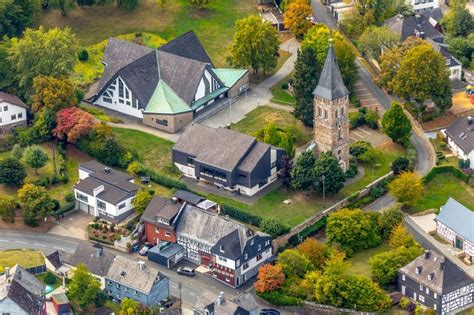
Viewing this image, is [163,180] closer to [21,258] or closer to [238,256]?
[238,256]

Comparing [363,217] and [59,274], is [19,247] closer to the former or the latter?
[59,274]

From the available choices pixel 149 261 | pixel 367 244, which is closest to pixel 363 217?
pixel 367 244

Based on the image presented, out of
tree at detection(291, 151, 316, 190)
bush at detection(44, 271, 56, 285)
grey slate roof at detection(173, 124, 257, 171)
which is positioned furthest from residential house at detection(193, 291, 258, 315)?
grey slate roof at detection(173, 124, 257, 171)

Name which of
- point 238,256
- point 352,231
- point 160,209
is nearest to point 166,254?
point 160,209

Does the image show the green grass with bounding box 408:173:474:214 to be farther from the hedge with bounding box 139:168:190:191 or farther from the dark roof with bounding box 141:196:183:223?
the dark roof with bounding box 141:196:183:223

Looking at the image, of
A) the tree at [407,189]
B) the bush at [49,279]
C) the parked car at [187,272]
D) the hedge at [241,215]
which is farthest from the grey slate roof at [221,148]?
the bush at [49,279]

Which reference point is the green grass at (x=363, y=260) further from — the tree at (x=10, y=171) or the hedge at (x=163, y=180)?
the tree at (x=10, y=171)
